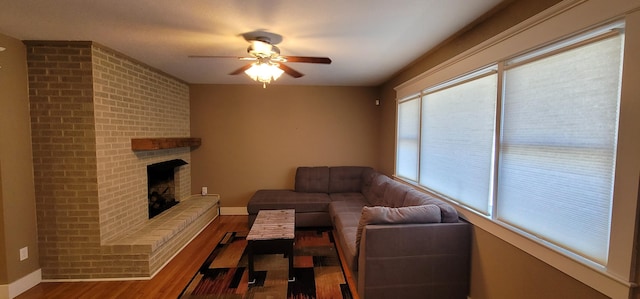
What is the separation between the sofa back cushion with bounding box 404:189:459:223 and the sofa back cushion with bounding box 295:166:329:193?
6.16 feet

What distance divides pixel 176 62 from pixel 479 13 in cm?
330

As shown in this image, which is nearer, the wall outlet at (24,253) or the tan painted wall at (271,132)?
the wall outlet at (24,253)

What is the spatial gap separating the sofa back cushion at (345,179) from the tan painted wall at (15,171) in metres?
3.66

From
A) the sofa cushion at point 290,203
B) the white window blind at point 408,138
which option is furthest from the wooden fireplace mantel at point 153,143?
the white window blind at point 408,138

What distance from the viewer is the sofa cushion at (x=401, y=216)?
6.84 feet

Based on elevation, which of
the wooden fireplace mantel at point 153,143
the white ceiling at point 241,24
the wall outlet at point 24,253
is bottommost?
the wall outlet at point 24,253

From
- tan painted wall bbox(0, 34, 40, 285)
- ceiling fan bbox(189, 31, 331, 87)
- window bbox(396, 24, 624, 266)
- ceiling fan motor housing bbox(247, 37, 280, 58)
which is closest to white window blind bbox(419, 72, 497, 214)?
window bbox(396, 24, 624, 266)

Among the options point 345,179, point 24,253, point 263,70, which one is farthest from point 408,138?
point 24,253

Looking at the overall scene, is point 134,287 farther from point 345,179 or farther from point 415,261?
point 345,179

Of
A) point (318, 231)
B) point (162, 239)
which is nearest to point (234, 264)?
point (162, 239)

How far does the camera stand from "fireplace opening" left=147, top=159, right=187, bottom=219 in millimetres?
3547

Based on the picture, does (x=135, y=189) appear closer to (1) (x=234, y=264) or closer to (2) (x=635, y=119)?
(1) (x=234, y=264)

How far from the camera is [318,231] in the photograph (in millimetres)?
3816

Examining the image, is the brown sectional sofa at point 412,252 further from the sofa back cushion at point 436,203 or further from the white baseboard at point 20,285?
the white baseboard at point 20,285
